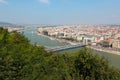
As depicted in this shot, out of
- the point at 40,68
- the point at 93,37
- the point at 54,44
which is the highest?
the point at 40,68

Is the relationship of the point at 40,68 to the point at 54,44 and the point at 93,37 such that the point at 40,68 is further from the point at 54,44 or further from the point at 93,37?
the point at 93,37

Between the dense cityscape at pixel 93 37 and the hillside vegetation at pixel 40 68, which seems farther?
the dense cityscape at pixel 93 37

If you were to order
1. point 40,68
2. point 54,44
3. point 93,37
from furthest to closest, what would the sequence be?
point 93,37 < point 54,44 < point 40,68

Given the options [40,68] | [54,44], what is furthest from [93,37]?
[40,68]

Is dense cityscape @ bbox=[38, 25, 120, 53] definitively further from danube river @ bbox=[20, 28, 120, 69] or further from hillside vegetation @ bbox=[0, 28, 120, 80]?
hillside vegetation @ bbox=[0, 28, 120, 80]

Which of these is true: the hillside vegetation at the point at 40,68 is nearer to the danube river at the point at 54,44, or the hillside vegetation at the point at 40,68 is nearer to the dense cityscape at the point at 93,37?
the danube river at the point at 54,44

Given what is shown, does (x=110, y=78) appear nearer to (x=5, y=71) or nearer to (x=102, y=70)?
(x=102, y=70)

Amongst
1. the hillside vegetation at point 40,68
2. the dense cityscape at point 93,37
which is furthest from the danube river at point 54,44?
the dense cityscape at point 93,37

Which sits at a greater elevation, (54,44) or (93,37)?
(93,37)

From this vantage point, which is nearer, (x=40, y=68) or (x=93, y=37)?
(x=40, y=68)

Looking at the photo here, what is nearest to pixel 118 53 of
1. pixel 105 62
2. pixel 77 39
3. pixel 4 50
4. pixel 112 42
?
pixel 112 42

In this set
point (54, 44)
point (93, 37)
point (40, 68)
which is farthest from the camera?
point (93, 37)
